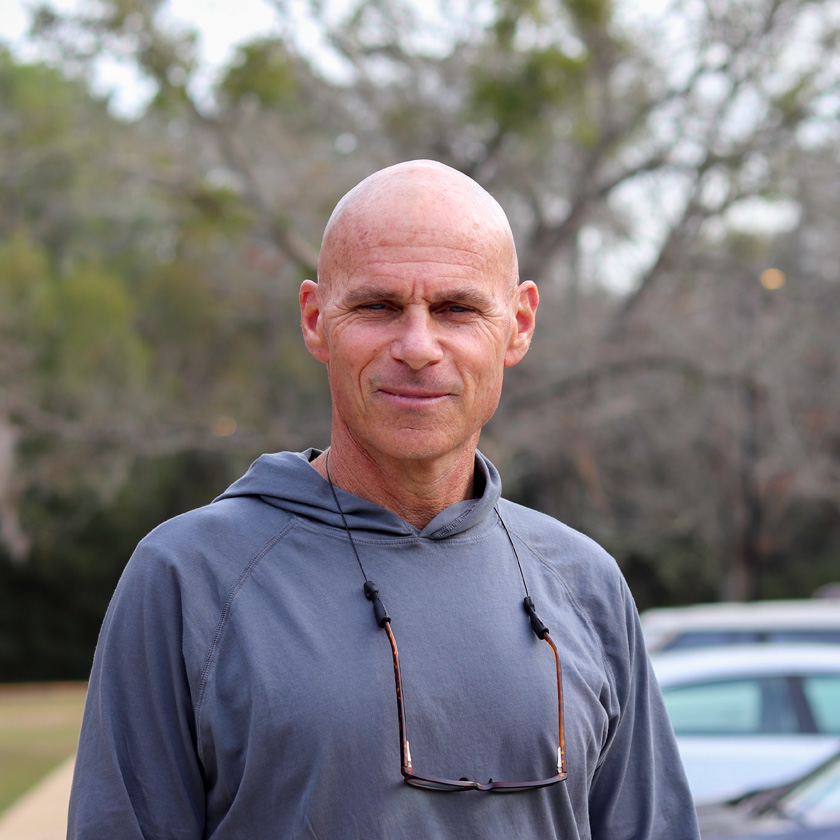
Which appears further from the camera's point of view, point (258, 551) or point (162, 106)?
point (162, 106)

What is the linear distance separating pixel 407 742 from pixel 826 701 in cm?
517

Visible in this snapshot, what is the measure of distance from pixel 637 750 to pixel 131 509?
23.6 meters

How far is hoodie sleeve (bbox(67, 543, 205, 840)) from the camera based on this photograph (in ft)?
5.14

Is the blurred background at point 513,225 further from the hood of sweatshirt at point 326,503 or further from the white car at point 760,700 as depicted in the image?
the hood of sweatshirt at point 326,503

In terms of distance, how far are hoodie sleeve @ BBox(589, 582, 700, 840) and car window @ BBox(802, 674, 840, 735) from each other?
4.54m

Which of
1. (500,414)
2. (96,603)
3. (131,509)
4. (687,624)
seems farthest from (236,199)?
(96,603)

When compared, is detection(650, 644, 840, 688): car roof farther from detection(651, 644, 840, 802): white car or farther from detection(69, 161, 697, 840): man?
detection(69, 161, 697, 840): man

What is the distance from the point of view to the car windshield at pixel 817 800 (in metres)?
4.41

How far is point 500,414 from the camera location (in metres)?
13.7

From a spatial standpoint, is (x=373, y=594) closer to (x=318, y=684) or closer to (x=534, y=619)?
(x=318, y=684)

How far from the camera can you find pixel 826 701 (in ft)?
20.1

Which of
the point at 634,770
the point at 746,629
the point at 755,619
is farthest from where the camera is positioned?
the point at 755,619

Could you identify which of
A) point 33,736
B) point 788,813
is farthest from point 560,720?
point 33,736

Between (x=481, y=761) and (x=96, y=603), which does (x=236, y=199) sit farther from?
(x=96, y=603)
